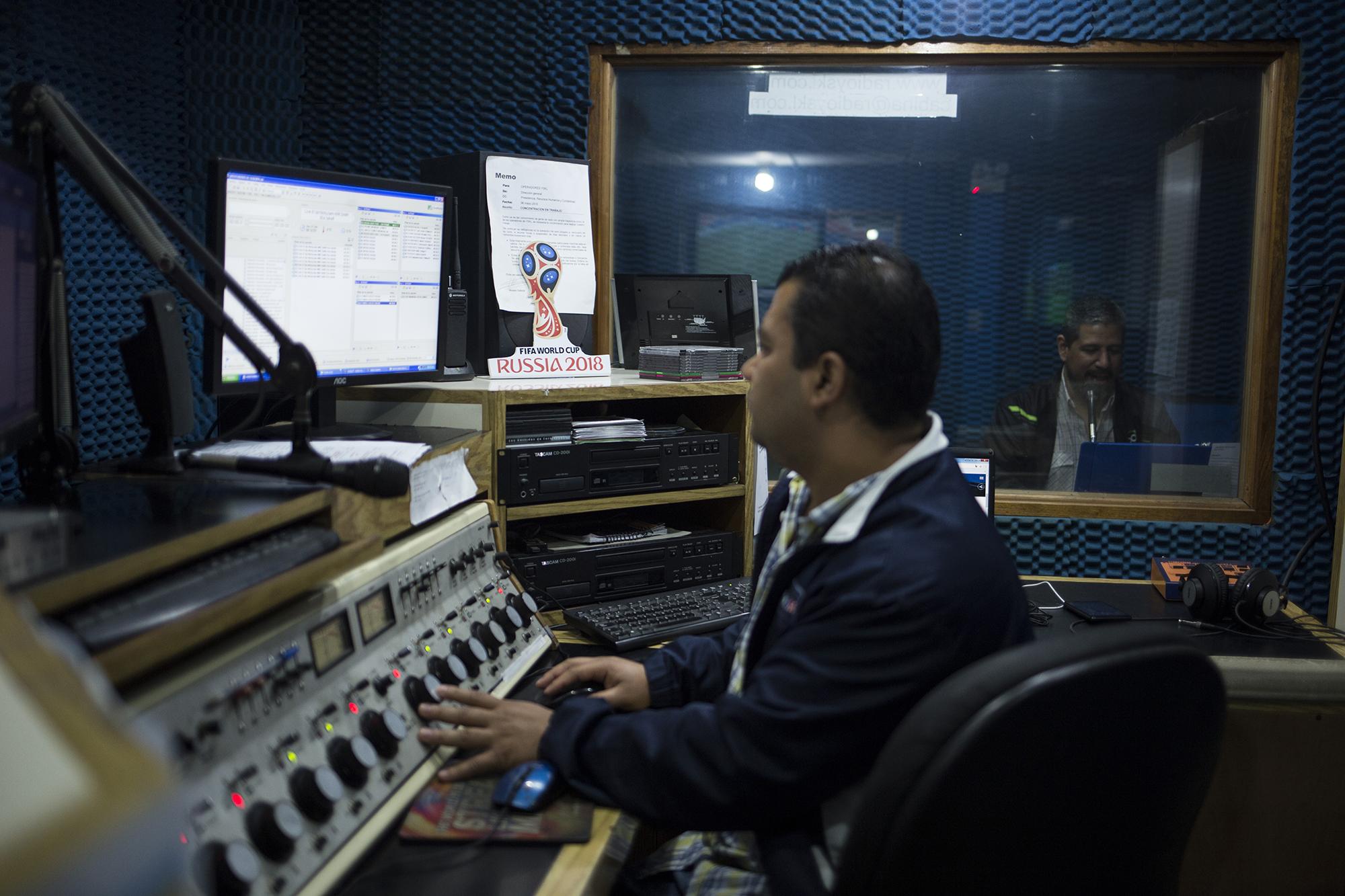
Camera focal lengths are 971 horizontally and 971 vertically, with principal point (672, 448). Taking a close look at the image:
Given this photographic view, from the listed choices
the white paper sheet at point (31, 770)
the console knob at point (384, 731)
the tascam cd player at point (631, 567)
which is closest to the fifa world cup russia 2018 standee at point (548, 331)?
the tascam cd player at point (631, 567)

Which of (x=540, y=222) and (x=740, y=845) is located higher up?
(x=540, y=222)

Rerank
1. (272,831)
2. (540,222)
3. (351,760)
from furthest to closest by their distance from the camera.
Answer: (540,222), (351,760), (272,831)

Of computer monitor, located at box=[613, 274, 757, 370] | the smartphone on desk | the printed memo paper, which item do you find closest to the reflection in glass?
computer monitor, located at box=[613, 274, 757, 370]

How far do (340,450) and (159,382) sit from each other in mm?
249

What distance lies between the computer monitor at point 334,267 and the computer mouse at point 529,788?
2.44 feet

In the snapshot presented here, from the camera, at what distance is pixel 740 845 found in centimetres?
126

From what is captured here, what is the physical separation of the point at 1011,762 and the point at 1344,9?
2542mm

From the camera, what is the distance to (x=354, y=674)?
1.12 meters

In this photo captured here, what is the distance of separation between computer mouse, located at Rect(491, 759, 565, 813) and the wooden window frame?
171cm

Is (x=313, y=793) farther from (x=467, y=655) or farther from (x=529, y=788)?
(x=467, y=655)

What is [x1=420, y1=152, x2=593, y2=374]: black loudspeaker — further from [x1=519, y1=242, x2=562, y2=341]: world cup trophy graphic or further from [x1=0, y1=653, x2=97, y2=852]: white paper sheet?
[x1=0, y1=653, x2=97, y2=852]: white paper sheet

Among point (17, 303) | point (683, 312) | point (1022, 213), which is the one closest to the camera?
point (17, 303)

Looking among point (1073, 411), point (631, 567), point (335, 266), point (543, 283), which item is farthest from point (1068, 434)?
point (335, 266)

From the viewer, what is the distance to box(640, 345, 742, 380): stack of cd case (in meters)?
2.07
